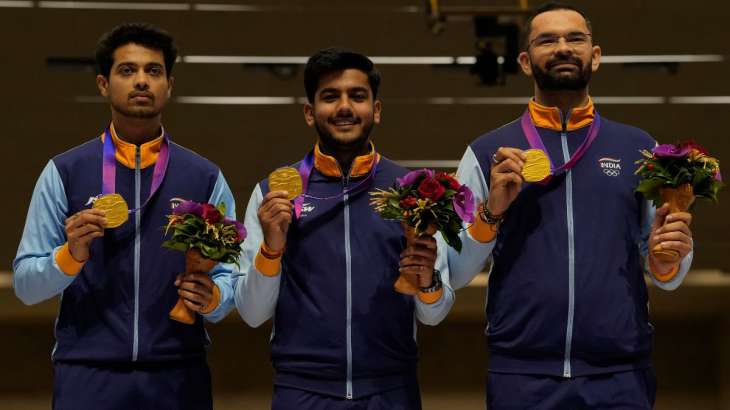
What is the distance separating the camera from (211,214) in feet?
9.99

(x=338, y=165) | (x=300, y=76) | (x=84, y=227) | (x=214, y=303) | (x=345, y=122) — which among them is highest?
(x=300, y=76)

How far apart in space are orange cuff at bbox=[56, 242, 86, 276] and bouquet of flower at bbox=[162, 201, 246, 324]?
27cm

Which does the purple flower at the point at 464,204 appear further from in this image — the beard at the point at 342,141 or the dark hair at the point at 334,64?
the dark hair at the point at 334,64

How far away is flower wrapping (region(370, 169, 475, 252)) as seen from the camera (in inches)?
116

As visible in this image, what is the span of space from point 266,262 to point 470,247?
0.62 metres

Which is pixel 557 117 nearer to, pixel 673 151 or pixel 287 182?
pixel 673 151

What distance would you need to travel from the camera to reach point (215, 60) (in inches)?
307

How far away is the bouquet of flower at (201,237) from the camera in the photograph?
300 centimetres

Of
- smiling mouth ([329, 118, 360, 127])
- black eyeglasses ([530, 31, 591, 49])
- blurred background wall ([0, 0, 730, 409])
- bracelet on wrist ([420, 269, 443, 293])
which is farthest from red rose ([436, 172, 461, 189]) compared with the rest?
blurred background wall ([0, 0, 730, 409])

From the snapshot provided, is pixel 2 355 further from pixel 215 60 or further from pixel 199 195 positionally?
pixel 215 60

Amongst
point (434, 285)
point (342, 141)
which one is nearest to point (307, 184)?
point (342, 141)

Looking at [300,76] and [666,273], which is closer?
[666,273]

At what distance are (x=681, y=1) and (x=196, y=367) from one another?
19.3ft

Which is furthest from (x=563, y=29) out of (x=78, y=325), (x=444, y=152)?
(x=444, y=152)
